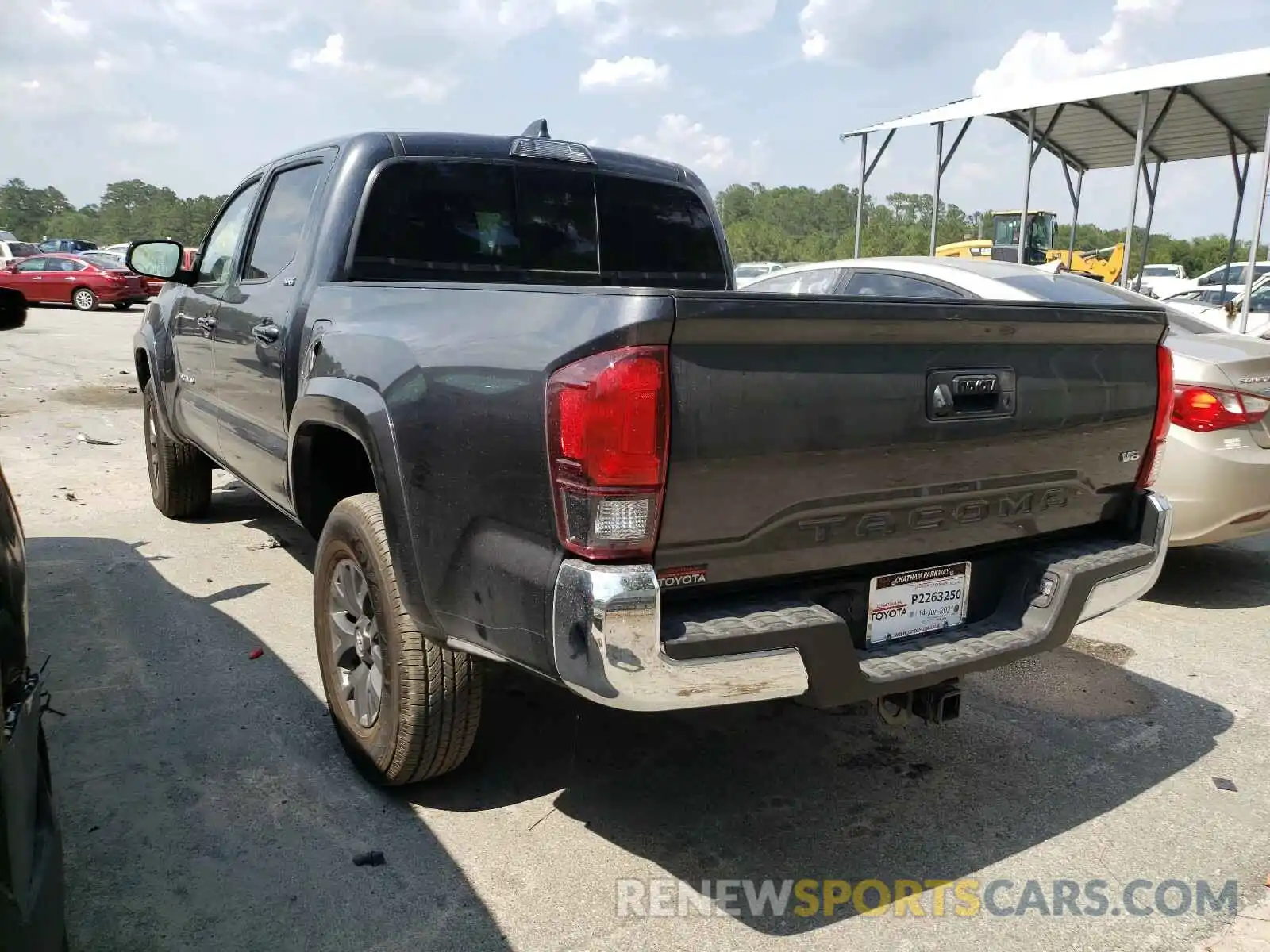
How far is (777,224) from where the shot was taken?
81812mm

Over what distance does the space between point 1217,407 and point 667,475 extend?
3.91 m

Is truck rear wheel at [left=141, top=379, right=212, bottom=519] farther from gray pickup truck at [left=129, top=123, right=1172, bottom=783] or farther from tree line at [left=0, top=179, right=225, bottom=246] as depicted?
tree line at [left=0, top=179, right=225, bottom=246]

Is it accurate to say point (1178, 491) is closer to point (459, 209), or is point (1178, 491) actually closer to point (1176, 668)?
point (1176, 668)

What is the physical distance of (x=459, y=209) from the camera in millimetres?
3836

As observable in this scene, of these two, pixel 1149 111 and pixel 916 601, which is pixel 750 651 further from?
pixel 1149 111

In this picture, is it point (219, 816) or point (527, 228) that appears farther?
point (527, 228)

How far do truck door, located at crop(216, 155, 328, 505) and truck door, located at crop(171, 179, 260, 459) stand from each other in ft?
0.50

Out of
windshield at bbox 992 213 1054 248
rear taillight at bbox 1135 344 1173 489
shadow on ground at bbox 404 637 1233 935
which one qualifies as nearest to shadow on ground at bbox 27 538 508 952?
shadow on ground at bbox 404 637 1233 935

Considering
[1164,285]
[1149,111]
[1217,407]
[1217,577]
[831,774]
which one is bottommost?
[1217,577]

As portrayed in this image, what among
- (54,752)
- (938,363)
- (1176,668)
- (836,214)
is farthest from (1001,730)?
A: (836,214)

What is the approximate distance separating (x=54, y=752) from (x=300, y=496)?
1.14m

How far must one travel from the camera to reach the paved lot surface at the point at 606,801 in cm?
254

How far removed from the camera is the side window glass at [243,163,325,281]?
392 cm

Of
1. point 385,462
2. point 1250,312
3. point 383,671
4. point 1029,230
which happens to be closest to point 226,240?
point 385,462
